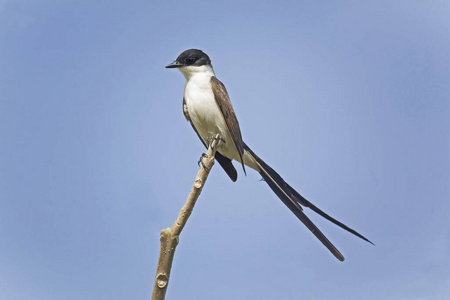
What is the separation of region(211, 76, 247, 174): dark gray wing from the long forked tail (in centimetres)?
28

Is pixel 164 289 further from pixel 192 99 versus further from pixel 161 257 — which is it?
pixel 192 99

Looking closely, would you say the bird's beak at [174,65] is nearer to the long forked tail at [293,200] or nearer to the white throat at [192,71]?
the white throat at [192,71]

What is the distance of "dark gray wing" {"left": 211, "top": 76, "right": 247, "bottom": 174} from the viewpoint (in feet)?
10.9

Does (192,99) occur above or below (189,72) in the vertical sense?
below

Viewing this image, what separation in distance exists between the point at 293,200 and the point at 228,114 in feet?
2.27

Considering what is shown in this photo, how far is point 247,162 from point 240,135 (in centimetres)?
32

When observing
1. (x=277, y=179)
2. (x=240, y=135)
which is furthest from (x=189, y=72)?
(x=277, y=179)

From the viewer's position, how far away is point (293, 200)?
327 cm

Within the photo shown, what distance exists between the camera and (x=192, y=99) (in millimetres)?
3400

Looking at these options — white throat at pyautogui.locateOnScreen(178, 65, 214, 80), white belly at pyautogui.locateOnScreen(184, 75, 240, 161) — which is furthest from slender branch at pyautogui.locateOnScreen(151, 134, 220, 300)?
white throat at pyautogui.locateOnScreen(178, 65, 214, 80)

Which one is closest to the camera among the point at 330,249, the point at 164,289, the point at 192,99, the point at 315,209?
the point at 164,289

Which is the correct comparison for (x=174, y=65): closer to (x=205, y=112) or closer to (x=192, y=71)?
(x=192, y=71)

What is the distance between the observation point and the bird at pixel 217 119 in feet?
10.9

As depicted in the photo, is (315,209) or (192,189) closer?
(192,189)
